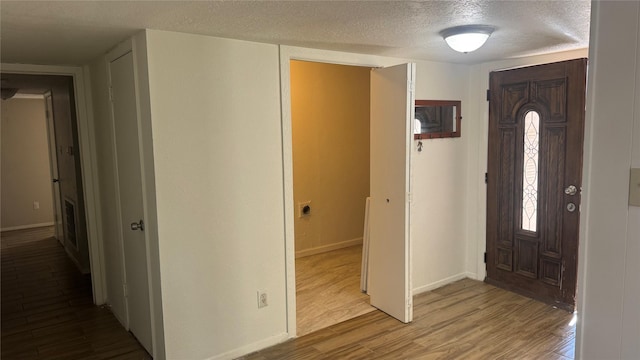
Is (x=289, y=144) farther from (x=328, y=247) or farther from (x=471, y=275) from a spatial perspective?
(x=328, y=247)

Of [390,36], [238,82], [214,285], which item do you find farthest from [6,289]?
[390,36]

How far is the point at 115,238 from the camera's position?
3482mm

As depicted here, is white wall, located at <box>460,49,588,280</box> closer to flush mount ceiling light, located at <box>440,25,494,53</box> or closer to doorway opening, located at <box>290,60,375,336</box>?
doorway opening, located at <box>290,60,375,336</box>

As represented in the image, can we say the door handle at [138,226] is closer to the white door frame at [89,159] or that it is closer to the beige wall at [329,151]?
the white door frame at [89,159]

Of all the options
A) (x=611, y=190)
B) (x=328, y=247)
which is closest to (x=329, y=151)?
(x=328, y=247)

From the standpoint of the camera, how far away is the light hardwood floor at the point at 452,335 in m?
2.97

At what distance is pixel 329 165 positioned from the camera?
5375 millimetres

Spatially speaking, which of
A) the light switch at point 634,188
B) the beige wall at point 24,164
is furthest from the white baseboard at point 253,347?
the beige wall at point 24,164

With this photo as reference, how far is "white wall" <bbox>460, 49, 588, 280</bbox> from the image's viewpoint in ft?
13.6

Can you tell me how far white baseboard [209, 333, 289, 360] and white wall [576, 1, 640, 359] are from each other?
2.06 meters

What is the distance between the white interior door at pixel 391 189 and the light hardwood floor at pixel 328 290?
0.31 metres

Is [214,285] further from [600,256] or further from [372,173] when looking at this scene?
[600,256]

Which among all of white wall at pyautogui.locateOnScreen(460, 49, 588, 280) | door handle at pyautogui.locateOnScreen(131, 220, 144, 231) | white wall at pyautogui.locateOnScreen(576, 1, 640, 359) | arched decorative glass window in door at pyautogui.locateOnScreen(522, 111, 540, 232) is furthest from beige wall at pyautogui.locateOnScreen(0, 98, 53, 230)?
white wall at pyautogui.locateOnScreen(576, 1, 640, 359)

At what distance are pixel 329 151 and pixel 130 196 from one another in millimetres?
2758
